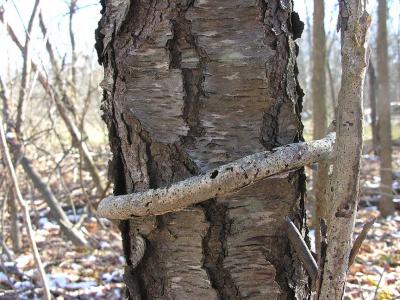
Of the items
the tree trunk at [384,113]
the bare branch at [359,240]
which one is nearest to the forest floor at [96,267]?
the tree trunk at [384,113]

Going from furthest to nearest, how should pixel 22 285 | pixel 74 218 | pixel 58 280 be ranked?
pixel 74 218 < pixel 58 280 < pixel 22 285

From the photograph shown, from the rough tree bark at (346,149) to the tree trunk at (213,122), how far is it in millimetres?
167

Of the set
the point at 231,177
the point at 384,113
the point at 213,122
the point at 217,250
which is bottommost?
the point at 384,113

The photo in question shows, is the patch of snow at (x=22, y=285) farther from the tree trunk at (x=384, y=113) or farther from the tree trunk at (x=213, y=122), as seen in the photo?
the tree trunk at (x=384, y=113)

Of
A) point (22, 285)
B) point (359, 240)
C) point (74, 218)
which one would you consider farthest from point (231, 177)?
point (74, 218)

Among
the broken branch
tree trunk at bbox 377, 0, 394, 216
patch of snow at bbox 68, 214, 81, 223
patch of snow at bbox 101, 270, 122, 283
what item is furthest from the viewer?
tree trunk at bbox 377, 0, 394, 216

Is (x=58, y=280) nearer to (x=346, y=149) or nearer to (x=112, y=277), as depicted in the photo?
(x=112, y=277)

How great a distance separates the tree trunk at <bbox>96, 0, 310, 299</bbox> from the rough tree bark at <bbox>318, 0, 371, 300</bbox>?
167 mm

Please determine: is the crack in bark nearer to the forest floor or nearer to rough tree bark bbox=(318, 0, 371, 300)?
rough tree bark bbox=(318, 0, 371, 300)

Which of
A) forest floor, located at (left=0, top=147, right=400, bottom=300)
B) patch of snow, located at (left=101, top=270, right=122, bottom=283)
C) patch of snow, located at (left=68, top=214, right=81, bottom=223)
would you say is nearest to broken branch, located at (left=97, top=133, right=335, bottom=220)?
forest floor, located at (left=0, top=147, right=400, bottom=300)

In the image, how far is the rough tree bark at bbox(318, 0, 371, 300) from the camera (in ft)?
3.26

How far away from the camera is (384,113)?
296 inches

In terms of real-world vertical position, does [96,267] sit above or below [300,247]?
below

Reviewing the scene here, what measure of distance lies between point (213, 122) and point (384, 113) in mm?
6906
